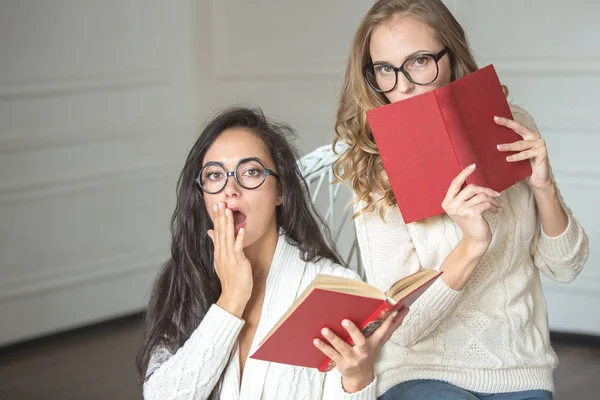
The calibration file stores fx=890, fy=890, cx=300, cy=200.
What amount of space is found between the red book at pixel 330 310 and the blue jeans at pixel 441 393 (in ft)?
1.12

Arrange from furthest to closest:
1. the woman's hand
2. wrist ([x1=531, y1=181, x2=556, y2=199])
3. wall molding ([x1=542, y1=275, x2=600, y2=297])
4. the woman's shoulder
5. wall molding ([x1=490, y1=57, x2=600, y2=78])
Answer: wall molding ([x1=542, y1=275, x2=600, y2=297]) < wall molding ([x1=490, y1=57, x2=600, y2=78]) < the woman's shoulder < wrist ([x1=531, y1=181, x2=556, y2=199]) < the woman's hand

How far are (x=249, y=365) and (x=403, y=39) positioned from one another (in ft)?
2.27

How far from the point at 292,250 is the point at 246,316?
0.53 feet

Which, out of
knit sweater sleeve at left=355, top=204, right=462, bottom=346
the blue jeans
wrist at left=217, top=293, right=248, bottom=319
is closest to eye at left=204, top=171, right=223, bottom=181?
wrist at left=217, top=293, right=248, bottom=319

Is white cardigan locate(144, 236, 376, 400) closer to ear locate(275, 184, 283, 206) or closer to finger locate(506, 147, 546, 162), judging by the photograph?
ear locate(275, 184, 283, 206)

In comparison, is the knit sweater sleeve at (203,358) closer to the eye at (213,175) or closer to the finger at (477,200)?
the eye at (213,175)

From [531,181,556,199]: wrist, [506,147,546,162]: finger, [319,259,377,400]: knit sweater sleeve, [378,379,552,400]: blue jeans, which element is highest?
[506,147,546,162]: finger

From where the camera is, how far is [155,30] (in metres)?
3.80

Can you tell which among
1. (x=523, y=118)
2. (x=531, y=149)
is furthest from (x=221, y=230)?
(x=523, y=118)

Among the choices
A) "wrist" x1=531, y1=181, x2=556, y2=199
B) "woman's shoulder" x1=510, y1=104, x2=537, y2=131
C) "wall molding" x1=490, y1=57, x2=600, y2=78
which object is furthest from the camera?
"wall molding" x1=490, y1=57, x2=600, y2=78

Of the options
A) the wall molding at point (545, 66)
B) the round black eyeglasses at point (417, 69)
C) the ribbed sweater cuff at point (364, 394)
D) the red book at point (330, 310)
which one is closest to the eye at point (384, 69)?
the round black eyeglasses at point (417, 69)

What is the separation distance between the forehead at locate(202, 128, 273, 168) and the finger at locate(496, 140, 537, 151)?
0.45 m

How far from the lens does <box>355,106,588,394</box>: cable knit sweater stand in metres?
1.76

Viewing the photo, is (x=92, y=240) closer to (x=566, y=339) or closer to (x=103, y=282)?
(x=103, y=282)
